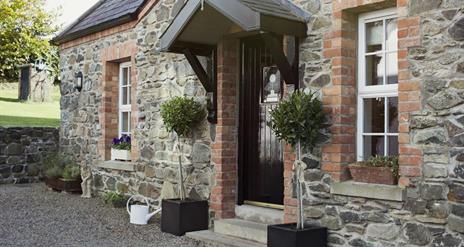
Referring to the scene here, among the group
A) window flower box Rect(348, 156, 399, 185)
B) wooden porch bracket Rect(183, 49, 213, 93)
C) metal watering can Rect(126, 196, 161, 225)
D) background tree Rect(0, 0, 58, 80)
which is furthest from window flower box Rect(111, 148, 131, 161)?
background tree Rect(0, 0, 58, 80)

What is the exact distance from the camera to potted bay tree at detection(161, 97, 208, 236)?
7695 mm

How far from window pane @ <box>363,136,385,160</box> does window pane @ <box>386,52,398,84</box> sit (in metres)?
0.62

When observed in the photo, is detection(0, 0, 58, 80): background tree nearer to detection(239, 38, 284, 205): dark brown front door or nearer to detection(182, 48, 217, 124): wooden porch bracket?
detection(182, 48, 217, 124): wooden porch bracket

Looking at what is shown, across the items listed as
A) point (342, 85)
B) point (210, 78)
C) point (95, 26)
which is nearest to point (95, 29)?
point (95, 26)

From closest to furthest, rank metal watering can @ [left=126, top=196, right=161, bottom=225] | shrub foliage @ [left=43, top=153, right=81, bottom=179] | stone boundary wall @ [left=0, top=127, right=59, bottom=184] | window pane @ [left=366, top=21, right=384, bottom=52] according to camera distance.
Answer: window pane @ [left=366, top=21, right=384, bottom=52], metal watering can @ [left=126, top=196, right=161, bottom=225], shrub foliage @ [left=43, top=153, right=81, bottom=179], stone boundary wall @ [left=0, top=127, right=59, bottom=184]

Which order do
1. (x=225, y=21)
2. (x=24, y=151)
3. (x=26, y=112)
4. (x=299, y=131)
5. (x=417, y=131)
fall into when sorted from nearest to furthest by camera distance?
1. (x=417, y=131)
2. (x=299, y=131)
3. (x=225, y=21)
4. (x=24, y=151)
5. (x=26, y=112)

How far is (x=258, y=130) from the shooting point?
7602 millimetres

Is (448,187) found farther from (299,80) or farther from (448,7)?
(299,80)

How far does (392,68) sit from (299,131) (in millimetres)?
1178

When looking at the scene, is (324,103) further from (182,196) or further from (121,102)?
(121,102)

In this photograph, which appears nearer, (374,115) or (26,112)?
(374,115)

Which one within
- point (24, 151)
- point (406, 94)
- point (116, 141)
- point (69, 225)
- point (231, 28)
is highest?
point (231, 28)

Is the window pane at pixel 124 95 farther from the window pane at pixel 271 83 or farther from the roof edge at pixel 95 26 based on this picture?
the window pane at pixel 271 83

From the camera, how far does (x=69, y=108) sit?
1243 centimetres
